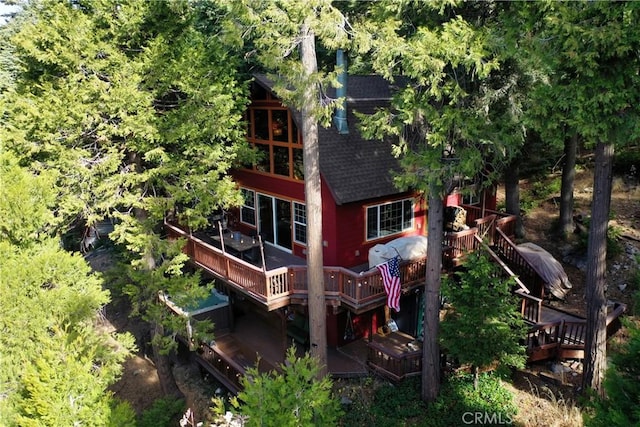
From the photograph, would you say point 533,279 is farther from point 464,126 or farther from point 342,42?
point 342,42

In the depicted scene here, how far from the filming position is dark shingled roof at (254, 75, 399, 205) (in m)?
12.6

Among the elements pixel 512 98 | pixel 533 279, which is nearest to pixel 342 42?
pixel 512 98

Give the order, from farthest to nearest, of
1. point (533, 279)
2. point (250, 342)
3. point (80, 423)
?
point (250, 342) < point (533, 279) < point (80, 423)

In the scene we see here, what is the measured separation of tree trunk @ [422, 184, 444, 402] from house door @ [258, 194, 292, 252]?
5.46 meters

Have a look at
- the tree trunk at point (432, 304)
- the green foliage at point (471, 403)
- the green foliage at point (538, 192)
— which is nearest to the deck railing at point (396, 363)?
the tree trunk at point (432, 304)

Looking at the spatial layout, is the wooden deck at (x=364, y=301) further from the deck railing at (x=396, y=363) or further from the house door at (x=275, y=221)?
the house door at (x=275, y=221)

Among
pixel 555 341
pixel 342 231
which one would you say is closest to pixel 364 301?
pixel 342 231

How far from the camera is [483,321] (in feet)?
34.2

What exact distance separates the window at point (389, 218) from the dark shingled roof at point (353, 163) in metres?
0.67

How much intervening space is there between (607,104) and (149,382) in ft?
50.8

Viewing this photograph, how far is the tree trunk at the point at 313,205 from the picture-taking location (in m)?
9.44

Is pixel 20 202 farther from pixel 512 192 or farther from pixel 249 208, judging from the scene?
pixel 512 192

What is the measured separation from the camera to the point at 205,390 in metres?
13.9

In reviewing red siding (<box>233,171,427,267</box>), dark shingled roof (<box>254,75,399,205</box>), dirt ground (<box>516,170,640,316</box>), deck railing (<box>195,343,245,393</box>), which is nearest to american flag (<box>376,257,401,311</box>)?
red siding (<box>233,171,427,267</box>)
